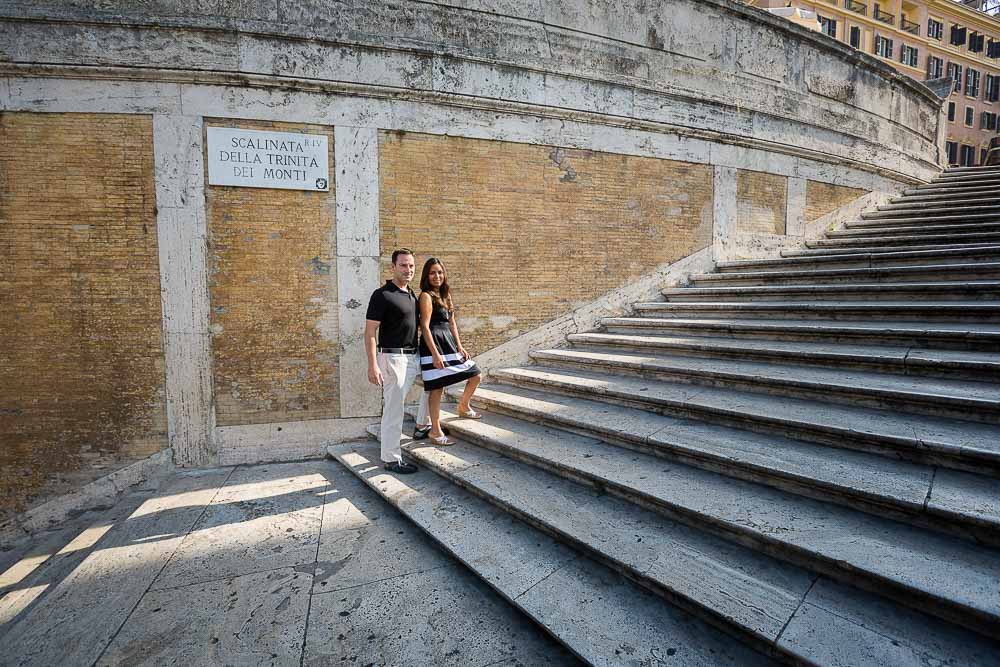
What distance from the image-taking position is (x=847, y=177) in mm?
7961

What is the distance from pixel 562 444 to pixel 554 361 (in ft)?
6.74

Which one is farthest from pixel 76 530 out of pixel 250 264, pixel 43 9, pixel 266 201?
pixel 43 9

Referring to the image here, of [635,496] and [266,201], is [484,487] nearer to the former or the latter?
[635,496]

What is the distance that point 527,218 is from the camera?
5.94 meters

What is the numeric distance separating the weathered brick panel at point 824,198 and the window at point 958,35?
3689 centimetres

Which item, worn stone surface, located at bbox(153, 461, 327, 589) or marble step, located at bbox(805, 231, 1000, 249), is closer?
worn stone surface, located at bbox(153, 461, 327, 589)

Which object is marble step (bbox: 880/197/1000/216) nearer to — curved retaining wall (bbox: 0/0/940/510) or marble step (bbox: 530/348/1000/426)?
curved retaining wall (bbox: 0/0/940/510)

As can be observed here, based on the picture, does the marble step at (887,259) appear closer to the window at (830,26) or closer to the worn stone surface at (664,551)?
the worn stone surface at (664,551)

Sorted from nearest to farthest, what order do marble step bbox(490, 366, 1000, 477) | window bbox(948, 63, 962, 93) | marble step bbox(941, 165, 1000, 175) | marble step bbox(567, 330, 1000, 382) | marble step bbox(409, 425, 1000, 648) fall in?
marble step bbox(409, 425, 1000, 648), marble step bbox(490, 366, 1000, 477), marble step bbox(567, 330, 1000, 382), marble step bbox(941, 165, 1000, 175), window bbox(948, 63, 962, 93)

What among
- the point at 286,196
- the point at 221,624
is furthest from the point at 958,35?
the point at 221,624

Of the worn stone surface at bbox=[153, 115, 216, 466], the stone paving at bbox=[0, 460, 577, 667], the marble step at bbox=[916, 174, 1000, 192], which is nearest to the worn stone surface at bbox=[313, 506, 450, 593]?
the stone paving at bbox=[0, 460, 577, 667]

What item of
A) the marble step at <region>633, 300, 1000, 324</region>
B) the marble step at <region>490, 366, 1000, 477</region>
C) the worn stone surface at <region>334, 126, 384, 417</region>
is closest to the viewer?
the marble step at <region>490, 366, 1000, 477</region>

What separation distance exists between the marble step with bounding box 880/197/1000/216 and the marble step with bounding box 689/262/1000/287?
3.22 metres

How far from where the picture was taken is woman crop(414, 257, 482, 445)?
159 inches
